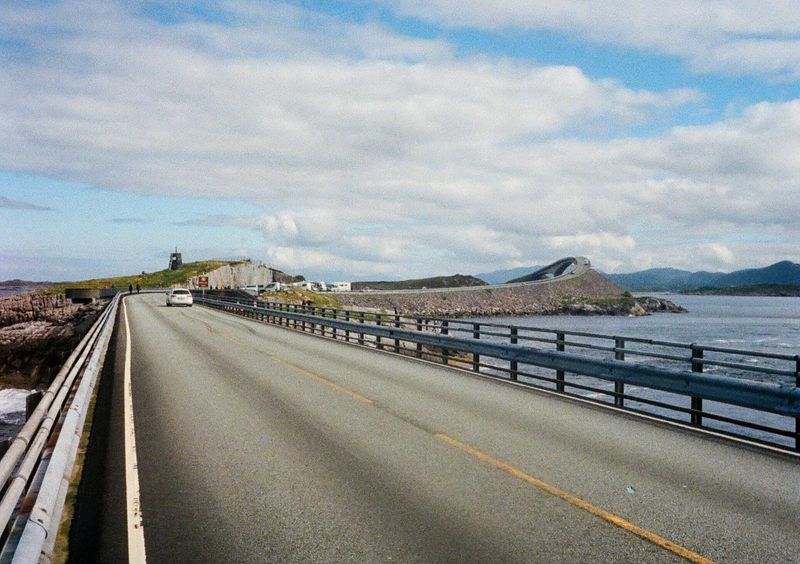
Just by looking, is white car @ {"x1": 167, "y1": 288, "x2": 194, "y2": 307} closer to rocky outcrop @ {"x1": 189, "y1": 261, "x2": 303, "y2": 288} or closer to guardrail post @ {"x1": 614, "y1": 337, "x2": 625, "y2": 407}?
guardrail post @ {"x1": 614, "y1": 337, "x2": 625, "y2": 407}

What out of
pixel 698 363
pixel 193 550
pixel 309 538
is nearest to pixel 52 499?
pixel 193 550

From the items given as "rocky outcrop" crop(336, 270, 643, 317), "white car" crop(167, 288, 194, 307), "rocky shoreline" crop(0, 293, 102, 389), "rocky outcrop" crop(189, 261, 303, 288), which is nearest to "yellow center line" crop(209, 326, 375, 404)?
"rocky shoreline" crop(0, 293, 102, 389)

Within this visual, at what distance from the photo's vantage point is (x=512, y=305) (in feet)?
537

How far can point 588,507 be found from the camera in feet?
19.9

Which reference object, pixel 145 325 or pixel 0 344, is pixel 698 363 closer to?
pixel 145 325

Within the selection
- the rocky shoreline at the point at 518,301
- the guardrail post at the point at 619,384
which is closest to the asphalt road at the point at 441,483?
the guardrail post at the point at 619,384

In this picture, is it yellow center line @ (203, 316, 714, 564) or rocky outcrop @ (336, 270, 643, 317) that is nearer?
yellow center line @ (203, 316, 714, 564)

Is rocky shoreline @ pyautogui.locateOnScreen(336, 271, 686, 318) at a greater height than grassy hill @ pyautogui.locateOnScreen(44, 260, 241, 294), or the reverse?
grassy hill @ pyautogui.locateOnScreen(44, 260, 241, 294)

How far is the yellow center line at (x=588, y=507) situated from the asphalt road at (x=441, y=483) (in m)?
0.02

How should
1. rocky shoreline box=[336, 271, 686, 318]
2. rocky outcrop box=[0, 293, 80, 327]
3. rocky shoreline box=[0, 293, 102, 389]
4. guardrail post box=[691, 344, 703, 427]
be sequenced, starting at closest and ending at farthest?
guardrail post box=[691, 344, 703, 427]
rocky shoreline box=[0, 293, 102, 389]
rocky outcrop box=[0, 293, 80, 327]
rocky shoreline box=[336, 271, 686, 318]

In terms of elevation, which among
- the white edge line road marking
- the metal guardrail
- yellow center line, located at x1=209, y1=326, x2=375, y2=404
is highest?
the metal guardrail

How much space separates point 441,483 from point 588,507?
1.55 m

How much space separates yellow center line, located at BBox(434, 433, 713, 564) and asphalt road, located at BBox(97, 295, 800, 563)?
0.8 inches

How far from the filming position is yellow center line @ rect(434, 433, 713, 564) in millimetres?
5070
